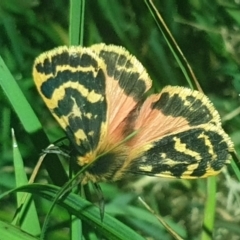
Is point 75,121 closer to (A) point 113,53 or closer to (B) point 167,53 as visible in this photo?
(A) point 113,53

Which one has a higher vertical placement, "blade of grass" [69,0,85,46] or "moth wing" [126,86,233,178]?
"blade of grass" [69,0,85,46]

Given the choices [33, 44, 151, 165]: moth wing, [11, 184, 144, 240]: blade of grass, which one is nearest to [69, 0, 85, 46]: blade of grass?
[33, 44, 151, 165]: moth wing

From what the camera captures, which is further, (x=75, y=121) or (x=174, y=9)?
(x=174, y=9)

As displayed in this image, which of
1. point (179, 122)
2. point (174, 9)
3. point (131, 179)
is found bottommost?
point (131, 179)

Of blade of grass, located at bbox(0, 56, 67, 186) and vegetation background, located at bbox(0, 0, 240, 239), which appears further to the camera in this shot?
vegetation background, located at bbox(0, 0, 240, 239)

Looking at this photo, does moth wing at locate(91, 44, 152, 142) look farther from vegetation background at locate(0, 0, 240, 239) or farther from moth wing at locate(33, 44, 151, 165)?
vegetation background at locate(0, 0, 240, 239)

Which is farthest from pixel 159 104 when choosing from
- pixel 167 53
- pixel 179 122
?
pixel 167 53
